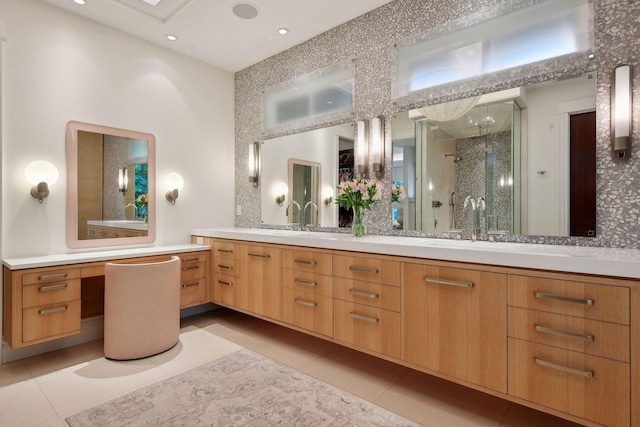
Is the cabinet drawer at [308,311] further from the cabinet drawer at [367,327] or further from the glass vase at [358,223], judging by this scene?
the glass vase at [358,223]

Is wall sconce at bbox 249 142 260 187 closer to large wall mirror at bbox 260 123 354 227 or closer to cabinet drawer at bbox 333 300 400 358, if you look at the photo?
large wall mirror at bbox 260 123 354 227

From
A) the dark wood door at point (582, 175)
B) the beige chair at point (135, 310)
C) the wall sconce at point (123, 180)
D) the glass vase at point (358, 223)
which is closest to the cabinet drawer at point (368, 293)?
the glass vase at point (358, 223)

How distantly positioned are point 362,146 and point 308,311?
1.48 m

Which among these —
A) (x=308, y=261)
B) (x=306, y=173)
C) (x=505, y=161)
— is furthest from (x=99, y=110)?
(x=505, y=161)

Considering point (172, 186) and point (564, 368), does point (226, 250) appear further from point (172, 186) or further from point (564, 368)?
point (564, 368)

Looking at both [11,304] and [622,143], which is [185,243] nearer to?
[11,304]

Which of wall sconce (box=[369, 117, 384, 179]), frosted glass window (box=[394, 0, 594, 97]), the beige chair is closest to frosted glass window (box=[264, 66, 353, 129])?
wall sconce (box=[369, 117, 384, 179])

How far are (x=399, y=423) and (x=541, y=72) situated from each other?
2290mm

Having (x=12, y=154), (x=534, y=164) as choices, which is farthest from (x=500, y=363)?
(x=12, y=154)

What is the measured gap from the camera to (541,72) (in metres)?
2.13

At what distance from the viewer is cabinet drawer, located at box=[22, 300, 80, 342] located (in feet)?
7.72

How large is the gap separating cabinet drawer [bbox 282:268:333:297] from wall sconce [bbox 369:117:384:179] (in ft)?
3.36

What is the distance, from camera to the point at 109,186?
3111 millimetres

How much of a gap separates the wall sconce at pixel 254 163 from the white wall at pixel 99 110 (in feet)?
1.30
